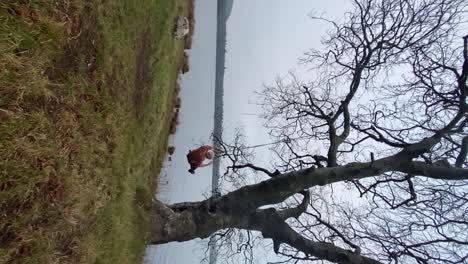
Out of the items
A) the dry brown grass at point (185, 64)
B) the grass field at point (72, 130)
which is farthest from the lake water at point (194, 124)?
the grass field at point (72, 130)

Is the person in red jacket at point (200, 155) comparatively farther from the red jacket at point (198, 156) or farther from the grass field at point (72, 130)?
the grass field at point (72, 130)

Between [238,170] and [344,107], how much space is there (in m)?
2.74

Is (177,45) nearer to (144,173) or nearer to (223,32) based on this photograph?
(144,173)

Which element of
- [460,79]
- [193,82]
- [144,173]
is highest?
[193,82]

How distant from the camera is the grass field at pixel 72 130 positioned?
2.66m

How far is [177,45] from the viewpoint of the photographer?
1008 cm

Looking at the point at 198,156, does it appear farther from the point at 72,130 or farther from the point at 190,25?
the point at 72,130

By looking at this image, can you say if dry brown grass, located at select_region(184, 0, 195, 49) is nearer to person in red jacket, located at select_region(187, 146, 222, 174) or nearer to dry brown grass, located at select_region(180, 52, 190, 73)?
dry brown grass, located at select_region(180, 52, 190, 73)

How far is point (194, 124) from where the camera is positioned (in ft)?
42.8

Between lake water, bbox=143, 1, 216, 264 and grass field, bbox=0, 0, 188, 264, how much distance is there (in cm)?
251

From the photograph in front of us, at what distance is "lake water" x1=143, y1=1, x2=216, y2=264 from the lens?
9.53 metres

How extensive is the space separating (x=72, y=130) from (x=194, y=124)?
9.50 metres

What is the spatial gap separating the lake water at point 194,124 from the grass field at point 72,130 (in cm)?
251

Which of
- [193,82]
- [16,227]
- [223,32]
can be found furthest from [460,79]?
[223,32]
